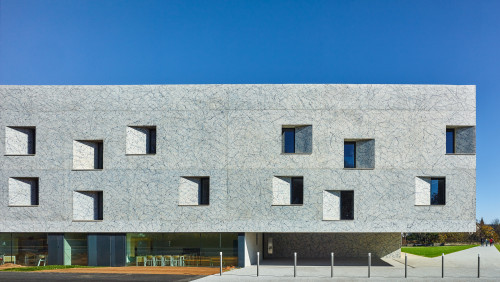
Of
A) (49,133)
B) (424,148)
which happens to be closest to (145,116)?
(49,133)

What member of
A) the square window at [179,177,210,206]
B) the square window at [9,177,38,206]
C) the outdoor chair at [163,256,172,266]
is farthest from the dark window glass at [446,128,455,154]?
the square window at [9,177,38,206]

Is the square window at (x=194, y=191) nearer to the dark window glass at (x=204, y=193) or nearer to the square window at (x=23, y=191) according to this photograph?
the dark window glass at (x=204, y=193)

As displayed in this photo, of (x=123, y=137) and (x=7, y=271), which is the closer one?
(x=7, y=271)

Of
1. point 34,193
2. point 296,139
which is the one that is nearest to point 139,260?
point 34,193

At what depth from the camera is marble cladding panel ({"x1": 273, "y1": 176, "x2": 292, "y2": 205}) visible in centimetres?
2017

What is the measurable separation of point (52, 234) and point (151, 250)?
480cm

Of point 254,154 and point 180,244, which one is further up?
point 254,154

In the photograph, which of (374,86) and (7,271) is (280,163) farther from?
(7,271)

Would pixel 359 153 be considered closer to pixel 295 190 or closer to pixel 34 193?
pixel 295 190

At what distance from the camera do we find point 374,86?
65.9 feet

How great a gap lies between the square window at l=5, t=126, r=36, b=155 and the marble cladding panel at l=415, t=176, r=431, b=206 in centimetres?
1842

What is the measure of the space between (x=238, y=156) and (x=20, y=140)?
10749mm

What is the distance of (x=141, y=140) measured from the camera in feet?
68.9

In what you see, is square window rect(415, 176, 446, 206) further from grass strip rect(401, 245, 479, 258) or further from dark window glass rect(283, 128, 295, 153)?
grass strip rect(401, 245, 479, 258)
